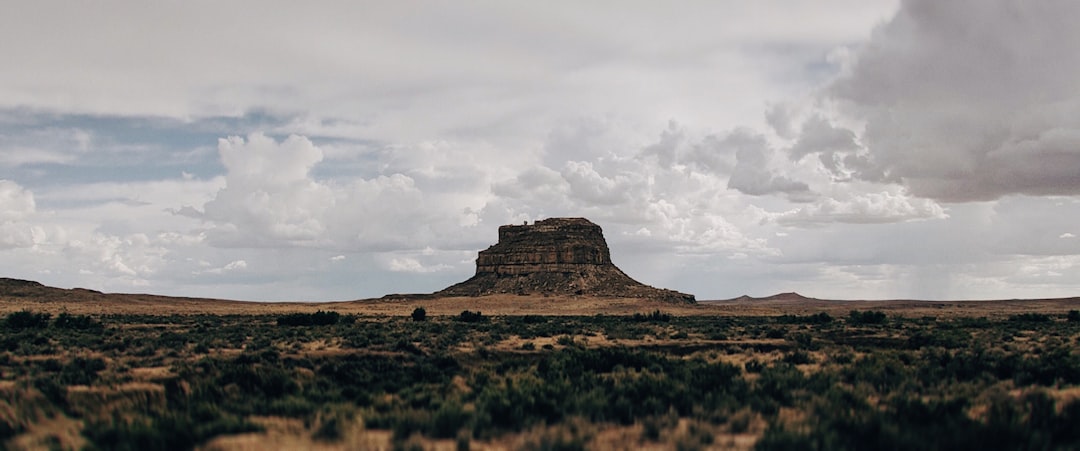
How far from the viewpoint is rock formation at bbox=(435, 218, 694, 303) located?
411 feet

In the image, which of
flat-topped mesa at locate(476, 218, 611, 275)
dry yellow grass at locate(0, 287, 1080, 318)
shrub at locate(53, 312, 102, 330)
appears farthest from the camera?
flat-topped mesa at locate(476, 218, 611, 275)

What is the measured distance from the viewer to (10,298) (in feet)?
273

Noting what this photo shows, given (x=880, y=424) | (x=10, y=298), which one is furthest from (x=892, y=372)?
(x=10, y=298)

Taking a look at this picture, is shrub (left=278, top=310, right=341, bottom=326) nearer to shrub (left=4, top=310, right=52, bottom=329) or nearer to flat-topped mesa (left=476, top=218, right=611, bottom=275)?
shrub (left=4, top=310, right=52, bottom=329)

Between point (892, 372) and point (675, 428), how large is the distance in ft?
33.1

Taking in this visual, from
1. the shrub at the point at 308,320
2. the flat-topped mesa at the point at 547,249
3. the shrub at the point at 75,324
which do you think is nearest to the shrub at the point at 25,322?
the shrub at the point at 75,324

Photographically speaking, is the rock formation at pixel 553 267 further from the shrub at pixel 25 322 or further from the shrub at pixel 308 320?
the shrub at pixel 25 322

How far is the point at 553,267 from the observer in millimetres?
133500

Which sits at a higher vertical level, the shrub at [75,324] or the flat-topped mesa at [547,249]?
the flat-topped mesa at [547,249]

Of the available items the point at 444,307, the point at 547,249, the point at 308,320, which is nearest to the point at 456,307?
the point at 444,307

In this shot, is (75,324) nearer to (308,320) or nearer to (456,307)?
(308,320)

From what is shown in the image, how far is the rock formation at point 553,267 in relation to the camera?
411 feet

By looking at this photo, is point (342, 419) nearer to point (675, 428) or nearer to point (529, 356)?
point (675, 428)

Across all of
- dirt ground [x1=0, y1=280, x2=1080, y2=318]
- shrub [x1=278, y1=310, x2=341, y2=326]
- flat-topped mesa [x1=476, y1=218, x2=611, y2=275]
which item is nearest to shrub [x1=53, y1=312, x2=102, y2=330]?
shrub [x1=278, y1=310, x2=341, y2=326]
